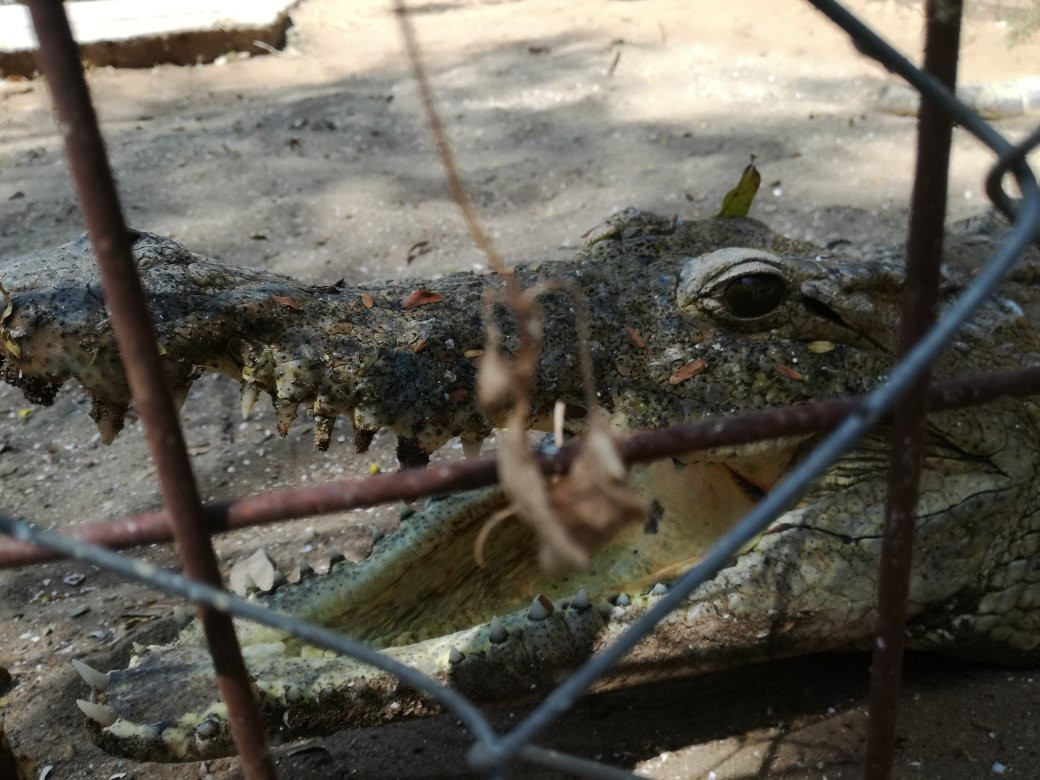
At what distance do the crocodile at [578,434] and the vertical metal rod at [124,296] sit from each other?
2.91 feet

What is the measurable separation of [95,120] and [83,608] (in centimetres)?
→ 216

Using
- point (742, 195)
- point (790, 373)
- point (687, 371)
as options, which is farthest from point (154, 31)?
point (790, 373)

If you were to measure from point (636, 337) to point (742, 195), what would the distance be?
2.87 feet

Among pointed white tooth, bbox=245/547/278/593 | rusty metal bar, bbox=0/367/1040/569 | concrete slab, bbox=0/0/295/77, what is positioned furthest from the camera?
concrete slab, bbox=0/0/295/77

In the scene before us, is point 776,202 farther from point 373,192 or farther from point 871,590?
point 871,590

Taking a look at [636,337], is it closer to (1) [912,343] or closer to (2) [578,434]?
(2) [578,434]

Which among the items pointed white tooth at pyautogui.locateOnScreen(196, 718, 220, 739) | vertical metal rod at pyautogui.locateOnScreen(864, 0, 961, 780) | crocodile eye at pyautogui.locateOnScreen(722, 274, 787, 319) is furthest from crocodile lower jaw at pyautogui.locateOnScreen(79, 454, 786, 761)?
vertical metal rod at pyautogui.locateOnScreen(864, 0, 961, 780)

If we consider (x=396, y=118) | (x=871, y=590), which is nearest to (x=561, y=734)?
(x=871, y=590)

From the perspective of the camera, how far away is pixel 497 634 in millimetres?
1869

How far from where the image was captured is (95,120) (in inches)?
34.1

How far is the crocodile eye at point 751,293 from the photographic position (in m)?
2.24

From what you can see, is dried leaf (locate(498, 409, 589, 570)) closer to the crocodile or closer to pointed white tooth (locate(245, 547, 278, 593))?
the crocodile

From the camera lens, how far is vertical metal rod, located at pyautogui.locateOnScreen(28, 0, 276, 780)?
2.77 feet

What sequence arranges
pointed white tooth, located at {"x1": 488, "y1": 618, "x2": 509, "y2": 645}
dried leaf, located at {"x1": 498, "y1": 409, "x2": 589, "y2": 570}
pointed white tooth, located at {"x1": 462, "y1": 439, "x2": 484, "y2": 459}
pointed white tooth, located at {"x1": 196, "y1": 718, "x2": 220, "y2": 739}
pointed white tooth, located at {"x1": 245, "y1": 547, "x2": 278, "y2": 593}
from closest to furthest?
dried leaf, located at {"x1": 498, "y1": 409, "x2": 589, "y2": 570}, pointed white tooth, located at {"x1": 196, "y1": 718, "x2": 220, "y2": 739}, pointed white tooth, located at {"x1": 488, "y1": 618, "x2": 509, "y2": 645}, pointed white tooth, located at {"x1": 462, "y1": 439, "x2": 484, "y2": 459}, pointed white tooth, located at {"x1": 245, "y1": 547, "x2": 278, "y2": 593}
